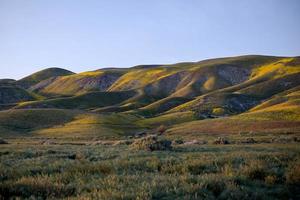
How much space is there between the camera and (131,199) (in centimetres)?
752

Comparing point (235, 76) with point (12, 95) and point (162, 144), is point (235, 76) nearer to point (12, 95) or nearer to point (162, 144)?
point (12, 95)

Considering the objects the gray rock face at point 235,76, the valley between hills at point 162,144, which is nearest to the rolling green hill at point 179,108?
the gray rock face at point 235,76

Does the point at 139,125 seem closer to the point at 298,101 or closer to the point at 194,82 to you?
the point at 298,101

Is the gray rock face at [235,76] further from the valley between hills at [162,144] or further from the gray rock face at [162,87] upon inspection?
the gray rock face at [162,87]

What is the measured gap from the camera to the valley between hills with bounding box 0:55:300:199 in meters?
8.88

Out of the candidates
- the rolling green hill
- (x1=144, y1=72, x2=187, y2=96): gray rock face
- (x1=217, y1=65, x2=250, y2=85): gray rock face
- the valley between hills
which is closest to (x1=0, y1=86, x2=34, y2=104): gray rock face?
the rolling green hill

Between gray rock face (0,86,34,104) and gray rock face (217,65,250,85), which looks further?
gray rock face (217,65,250,85)

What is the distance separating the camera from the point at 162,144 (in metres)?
23.8

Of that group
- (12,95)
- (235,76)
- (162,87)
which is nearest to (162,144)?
(12,95)

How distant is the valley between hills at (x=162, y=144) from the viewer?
888 centimetres

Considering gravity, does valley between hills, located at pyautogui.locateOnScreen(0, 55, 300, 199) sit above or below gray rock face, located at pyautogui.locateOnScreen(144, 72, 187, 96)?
below

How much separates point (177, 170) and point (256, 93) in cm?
12991

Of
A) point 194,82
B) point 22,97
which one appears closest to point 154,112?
point 194,82

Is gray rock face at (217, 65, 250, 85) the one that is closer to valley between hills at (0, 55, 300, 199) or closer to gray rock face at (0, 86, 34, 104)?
valley between hills at (0, 55, 300, 199)
